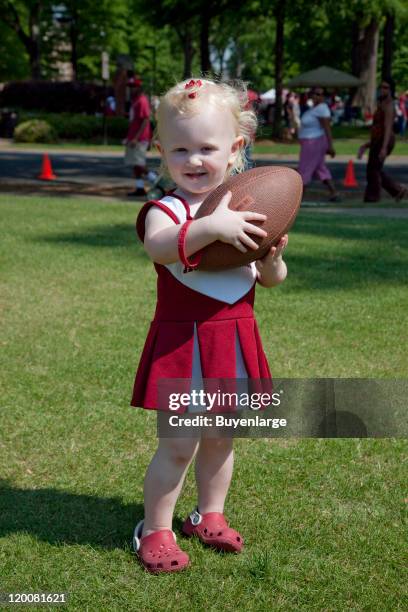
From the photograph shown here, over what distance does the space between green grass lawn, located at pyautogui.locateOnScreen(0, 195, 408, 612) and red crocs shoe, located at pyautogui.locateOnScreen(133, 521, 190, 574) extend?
0.04m

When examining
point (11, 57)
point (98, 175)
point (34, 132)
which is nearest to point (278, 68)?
point (34, 132)

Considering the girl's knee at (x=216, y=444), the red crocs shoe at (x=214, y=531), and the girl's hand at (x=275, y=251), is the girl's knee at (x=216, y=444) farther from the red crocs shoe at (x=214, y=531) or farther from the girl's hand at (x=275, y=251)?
the girl's hand at (x=275, y=251)

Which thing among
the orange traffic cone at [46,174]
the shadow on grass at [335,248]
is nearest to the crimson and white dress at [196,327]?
the shadow on grass at [335,248]

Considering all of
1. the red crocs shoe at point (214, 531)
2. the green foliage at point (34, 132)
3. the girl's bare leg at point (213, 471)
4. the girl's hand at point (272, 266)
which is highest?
the girl's hand at point (272, 266)

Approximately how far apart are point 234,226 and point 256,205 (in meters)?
0.15

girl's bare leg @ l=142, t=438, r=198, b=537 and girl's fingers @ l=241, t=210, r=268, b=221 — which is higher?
girl's fingers @ l=241, t=210, r=268, b=221

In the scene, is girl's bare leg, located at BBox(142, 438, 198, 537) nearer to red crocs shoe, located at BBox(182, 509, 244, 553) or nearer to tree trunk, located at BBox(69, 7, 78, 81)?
red crocs shoe, located at BBox(182, 509, 244, 553)

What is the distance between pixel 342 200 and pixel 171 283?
44.2 ft

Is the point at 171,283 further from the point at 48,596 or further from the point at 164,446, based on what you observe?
the point at 48,596

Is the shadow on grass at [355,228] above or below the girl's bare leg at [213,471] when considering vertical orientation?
below

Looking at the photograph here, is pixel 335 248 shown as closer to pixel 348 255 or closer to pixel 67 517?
pixel 348 255

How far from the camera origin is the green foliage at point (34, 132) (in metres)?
33.0

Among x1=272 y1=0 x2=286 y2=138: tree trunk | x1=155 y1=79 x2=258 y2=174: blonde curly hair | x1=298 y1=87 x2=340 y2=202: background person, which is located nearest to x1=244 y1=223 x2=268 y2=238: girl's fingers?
x1=155 y1=79 x2=258 y2=174: blonde curly hair

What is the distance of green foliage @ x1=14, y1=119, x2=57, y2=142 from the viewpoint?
33000mm
